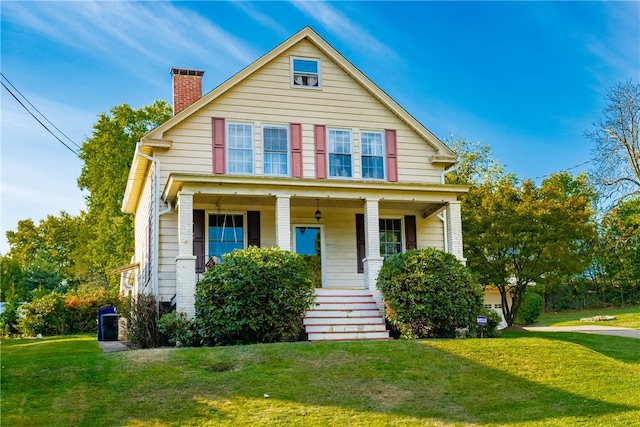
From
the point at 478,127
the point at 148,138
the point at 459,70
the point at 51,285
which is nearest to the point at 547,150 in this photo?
the point at 478,127

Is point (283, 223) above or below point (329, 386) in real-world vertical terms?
above

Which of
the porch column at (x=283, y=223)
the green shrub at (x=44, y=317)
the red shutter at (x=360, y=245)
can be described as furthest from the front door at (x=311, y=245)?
the green shrub at (x=44, y=317)

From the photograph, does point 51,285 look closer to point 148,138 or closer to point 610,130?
point 148,138

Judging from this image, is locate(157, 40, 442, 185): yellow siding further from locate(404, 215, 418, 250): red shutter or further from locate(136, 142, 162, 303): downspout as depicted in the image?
locate(404, 215, 418, 250): red shutter

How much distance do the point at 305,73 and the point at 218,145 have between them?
3191 millimetres

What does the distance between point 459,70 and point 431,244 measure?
6.25m

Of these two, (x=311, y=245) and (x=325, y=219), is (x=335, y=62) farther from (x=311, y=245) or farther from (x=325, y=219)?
(x=311, y=245)

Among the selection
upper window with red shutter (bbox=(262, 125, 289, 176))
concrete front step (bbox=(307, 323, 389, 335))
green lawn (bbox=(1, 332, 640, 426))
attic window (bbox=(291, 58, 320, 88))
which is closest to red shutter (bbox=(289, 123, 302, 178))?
upper window with red shutter (bbox=(262, 125, 289, 176))

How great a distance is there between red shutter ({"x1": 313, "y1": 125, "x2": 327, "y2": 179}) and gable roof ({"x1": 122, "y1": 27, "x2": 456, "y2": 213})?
1816mm

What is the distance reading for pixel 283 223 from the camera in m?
15.5

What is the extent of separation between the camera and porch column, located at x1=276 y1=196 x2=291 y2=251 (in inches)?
603

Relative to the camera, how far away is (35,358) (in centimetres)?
1160

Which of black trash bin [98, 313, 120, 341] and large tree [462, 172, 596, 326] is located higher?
large tree [462, 172, 596, 326]

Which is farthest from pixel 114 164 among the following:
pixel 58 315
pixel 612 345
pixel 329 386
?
pixel 329 386
